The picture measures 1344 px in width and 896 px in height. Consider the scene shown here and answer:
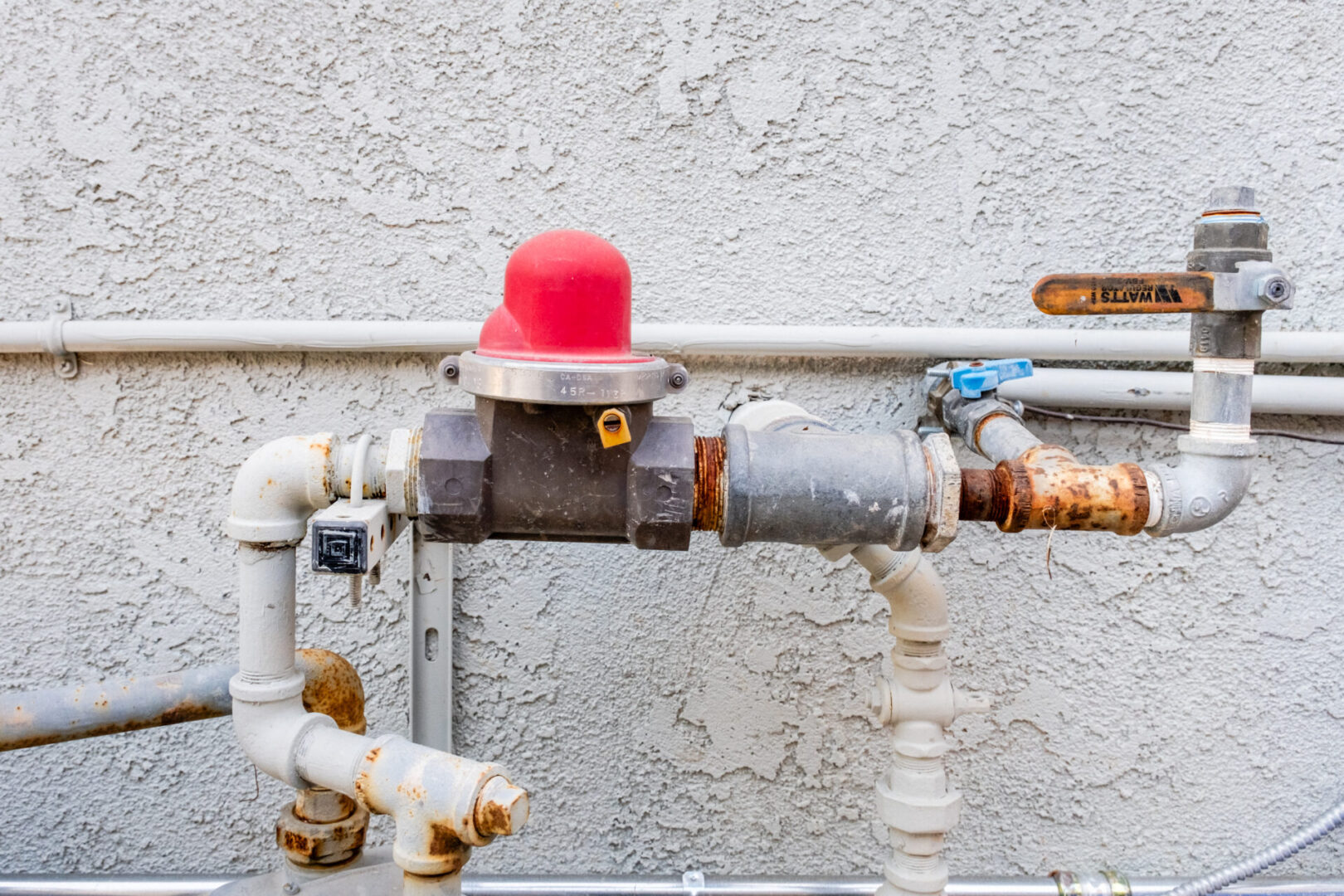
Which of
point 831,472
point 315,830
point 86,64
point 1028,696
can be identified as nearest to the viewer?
point 831,472

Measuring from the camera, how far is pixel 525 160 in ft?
3.60

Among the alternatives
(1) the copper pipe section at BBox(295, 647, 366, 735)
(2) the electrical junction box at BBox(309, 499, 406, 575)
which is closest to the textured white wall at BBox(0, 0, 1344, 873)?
(1) the copper pipe section at BBox(295, 647, 366, 735)

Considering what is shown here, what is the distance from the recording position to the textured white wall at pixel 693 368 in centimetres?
109

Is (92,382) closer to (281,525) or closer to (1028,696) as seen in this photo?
(281,525)

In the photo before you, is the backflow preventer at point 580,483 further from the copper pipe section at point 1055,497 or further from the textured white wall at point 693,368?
the textured white wall at point 693,368

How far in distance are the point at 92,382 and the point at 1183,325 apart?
4.92ft

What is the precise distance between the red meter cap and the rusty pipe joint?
352 mm

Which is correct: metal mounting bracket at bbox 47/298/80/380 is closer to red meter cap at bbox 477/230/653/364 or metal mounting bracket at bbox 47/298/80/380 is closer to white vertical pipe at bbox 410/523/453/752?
white vertical pipe at bbox 410/523/453/752

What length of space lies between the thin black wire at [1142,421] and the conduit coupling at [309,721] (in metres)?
0.84

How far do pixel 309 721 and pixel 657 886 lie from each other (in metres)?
0.61

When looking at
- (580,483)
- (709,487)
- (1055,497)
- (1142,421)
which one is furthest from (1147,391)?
(580,483)

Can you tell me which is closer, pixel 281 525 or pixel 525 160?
pixel 281 525

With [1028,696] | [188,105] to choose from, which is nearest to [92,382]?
[188,105]

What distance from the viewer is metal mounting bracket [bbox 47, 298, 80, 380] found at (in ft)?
3.56
